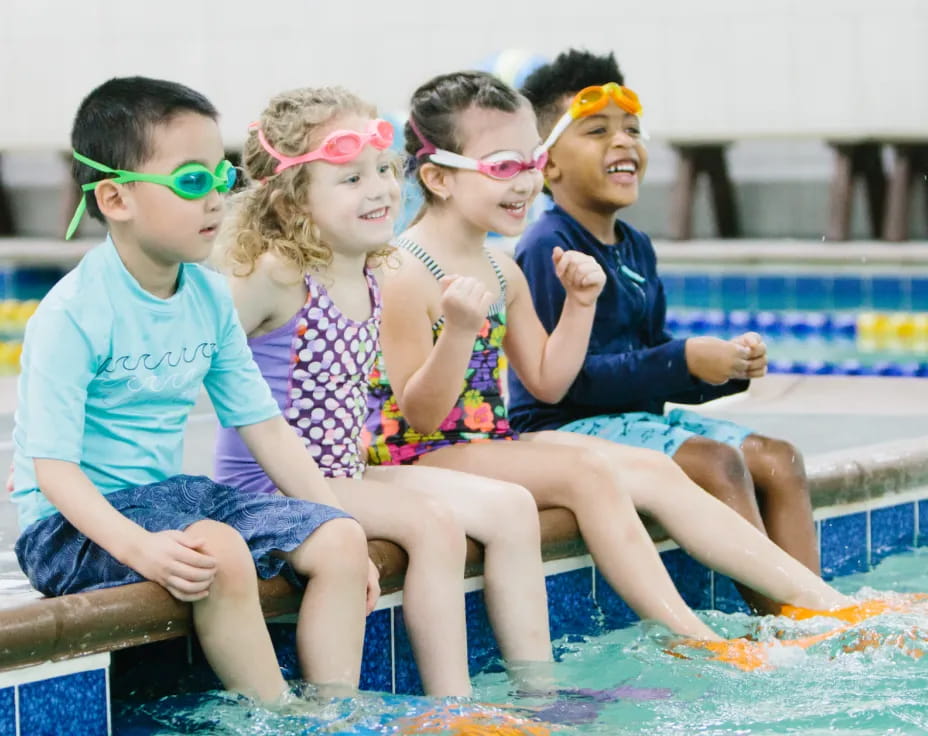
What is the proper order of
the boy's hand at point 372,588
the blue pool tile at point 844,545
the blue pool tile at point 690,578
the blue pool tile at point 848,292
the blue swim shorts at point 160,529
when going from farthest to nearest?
1. the blue pool tile at point 848,292
2. the blue pool tile at point 844,545
3. the blue pool tile at point 690,578
4. the boy's hand at point 372,588
5. the blue swim shorts at point 160,529

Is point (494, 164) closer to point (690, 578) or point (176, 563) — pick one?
point (690, 578)

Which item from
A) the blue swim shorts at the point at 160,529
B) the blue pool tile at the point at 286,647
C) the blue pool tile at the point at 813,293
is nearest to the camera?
the blue swim shorts at the point at 160,529

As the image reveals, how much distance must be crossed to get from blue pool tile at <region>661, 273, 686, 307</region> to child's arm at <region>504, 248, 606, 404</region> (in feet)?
21.8

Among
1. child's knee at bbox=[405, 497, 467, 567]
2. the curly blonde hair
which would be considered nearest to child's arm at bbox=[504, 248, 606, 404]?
the curly blonde hair

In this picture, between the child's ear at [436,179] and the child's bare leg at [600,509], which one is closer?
the child's bare leg at [600,509]

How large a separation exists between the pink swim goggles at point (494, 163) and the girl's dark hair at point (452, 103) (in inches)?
1.3

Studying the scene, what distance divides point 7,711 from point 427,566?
85cm

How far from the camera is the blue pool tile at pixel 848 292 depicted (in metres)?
9.88

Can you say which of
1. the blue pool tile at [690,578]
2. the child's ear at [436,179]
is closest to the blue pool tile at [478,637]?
the blue pool tile at [690,578]

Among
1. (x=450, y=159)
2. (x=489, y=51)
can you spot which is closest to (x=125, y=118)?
Answer: (x=450, y=159)

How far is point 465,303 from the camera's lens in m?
3.10

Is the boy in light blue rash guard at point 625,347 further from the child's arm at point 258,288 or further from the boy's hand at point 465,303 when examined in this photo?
the child's arm at point 258,288

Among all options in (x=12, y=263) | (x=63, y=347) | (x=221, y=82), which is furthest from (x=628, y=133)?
(x=221, y=82)

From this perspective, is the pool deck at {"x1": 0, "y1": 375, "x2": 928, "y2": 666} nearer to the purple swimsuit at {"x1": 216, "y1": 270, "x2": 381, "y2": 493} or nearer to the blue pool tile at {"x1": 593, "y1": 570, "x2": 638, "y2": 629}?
the blue pool tile at {"x1": 593, "y1": 570, "x2": 638, "y2": 629}
